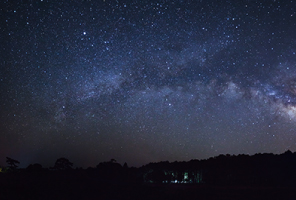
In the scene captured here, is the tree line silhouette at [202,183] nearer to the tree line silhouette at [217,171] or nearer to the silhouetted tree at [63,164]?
the tree line silhouette at [217,171]

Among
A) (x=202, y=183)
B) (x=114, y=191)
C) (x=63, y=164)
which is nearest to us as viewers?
(x=114, y=191)

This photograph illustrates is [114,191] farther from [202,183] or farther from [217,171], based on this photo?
[217,171]

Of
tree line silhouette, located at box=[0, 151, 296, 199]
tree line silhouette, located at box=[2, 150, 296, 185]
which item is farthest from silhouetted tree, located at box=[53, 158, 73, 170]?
tree line silhouette, located at box=[0, 151, 296, 199]

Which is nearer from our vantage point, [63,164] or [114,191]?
[114,191]

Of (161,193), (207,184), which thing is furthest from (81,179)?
(207,184)

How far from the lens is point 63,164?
132ft

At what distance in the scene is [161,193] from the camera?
2389 cm

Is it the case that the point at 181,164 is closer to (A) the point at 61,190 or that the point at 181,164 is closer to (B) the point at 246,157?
(B) the point at 246,157

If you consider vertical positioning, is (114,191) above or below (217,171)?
below

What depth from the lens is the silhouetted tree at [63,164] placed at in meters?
39.5

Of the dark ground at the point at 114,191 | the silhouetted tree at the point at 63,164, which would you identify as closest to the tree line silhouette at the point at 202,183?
the dark ground at the point at 114,191

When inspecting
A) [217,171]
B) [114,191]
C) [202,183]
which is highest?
[217,171]

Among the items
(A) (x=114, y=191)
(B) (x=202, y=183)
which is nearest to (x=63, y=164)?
(A) (x=114, y=191)

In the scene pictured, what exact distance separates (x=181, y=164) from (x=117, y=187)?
8.66m
